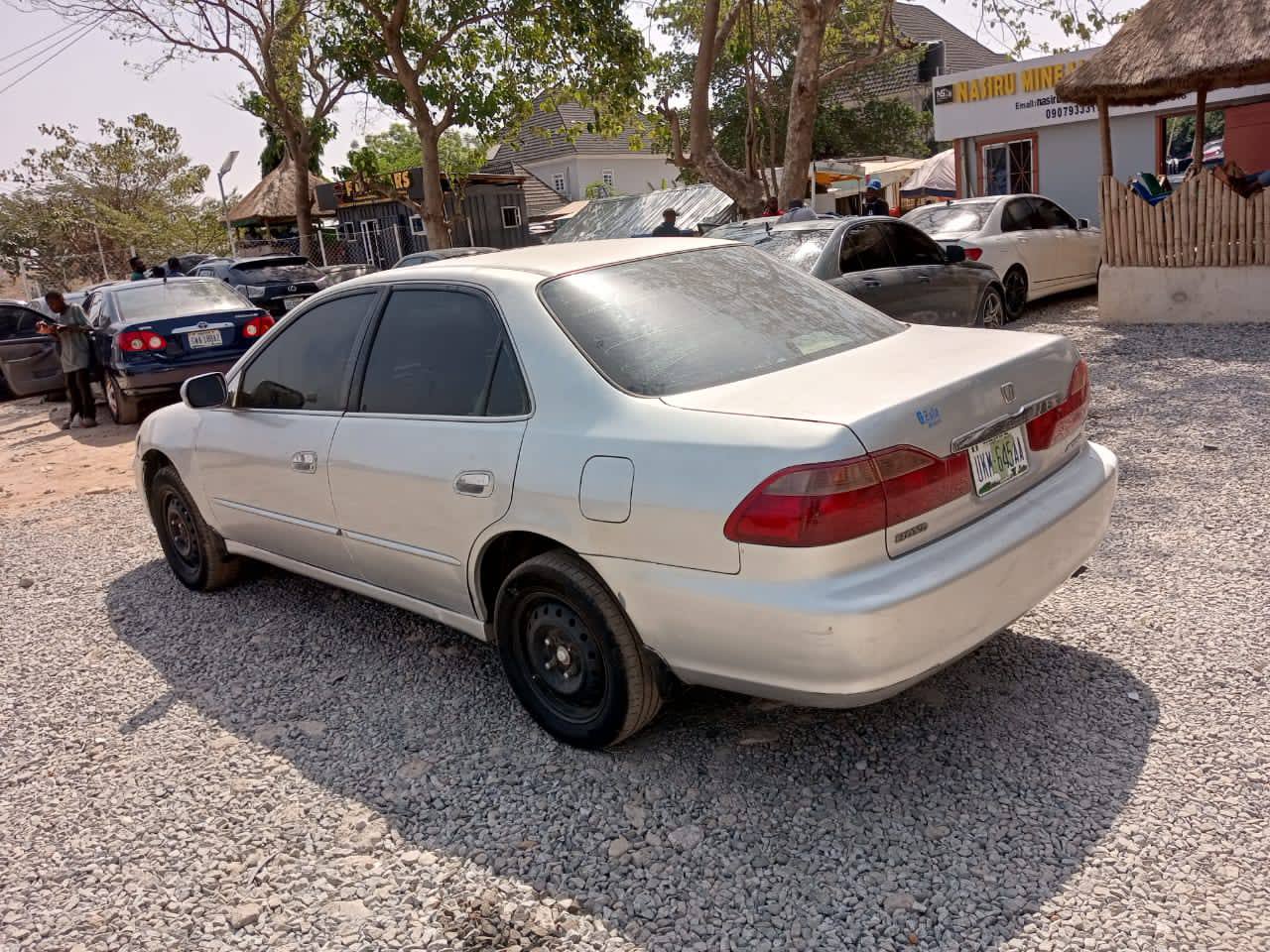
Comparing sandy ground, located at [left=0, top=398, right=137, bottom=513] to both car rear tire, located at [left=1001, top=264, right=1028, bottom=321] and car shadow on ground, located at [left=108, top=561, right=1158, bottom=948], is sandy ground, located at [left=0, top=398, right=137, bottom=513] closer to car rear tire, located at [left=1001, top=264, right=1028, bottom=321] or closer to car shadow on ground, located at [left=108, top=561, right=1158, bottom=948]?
car shadow on ground, located at [left=108, top=561, right=1158, bottom=948]

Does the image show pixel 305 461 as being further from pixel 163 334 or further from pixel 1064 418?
pixel 163 334

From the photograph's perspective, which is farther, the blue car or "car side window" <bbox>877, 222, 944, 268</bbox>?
the blue car

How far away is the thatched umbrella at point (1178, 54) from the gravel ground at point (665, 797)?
784cm

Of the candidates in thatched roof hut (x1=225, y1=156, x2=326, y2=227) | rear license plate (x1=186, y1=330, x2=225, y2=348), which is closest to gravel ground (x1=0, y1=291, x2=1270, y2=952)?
rear license plate (x1=186, y1=330, x2=225, y2=348)

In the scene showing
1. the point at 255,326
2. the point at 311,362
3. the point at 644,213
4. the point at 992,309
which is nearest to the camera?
the point at 311,362

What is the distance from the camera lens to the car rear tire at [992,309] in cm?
1010

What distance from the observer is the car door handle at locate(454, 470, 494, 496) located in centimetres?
346

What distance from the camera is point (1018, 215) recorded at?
12664 mm

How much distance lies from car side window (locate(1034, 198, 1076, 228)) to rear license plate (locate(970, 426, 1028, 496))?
10861mm

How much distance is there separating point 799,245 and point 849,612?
21.6 ft

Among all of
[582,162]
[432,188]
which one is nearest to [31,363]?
[432,188]

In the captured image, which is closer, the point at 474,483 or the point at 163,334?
the point at 474,483

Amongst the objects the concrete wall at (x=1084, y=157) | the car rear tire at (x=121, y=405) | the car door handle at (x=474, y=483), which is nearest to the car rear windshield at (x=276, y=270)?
the car rear tire at (x=121, y=405)

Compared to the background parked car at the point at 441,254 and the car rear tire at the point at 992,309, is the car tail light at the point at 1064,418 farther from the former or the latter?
the background parked car at the point at 441,254
